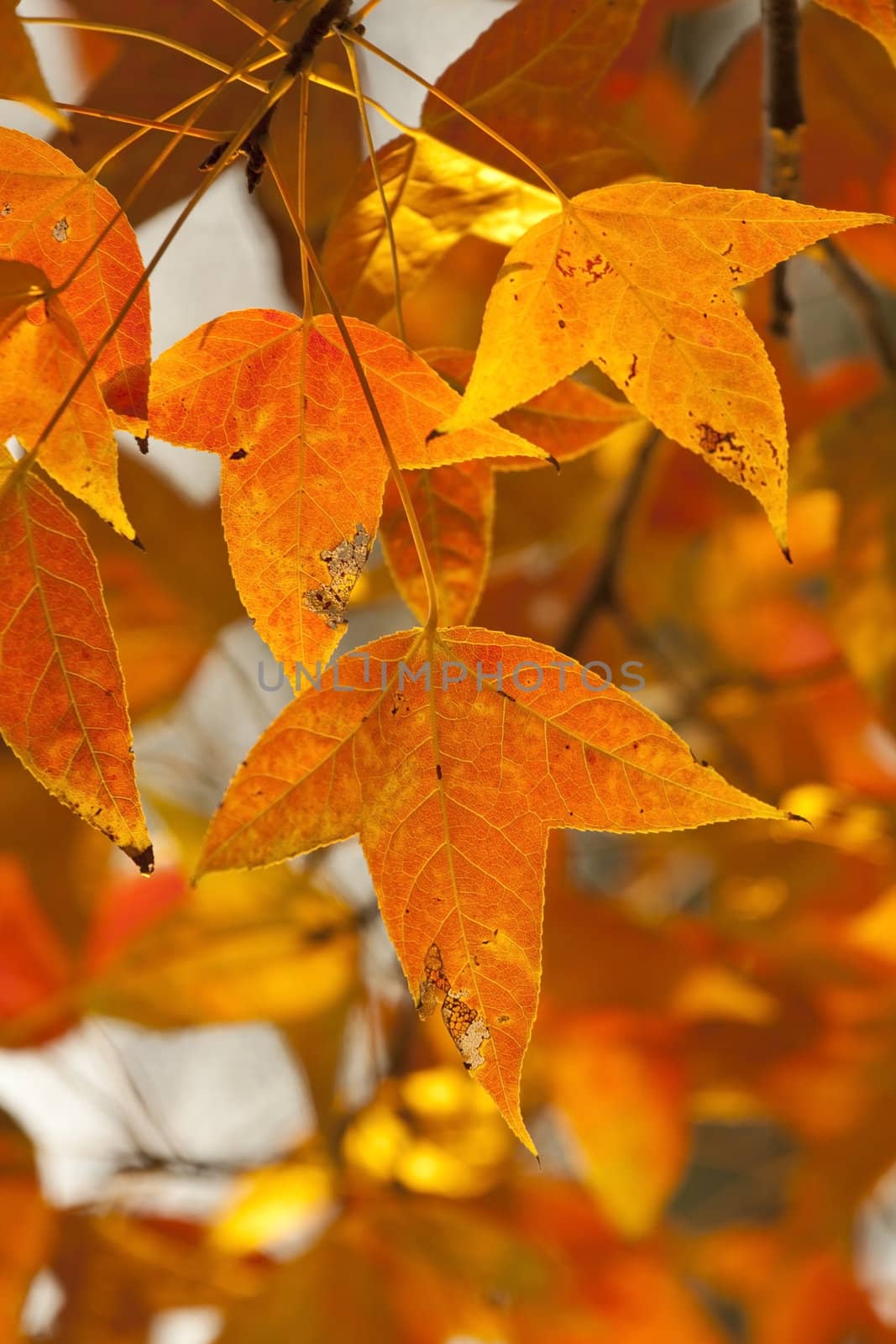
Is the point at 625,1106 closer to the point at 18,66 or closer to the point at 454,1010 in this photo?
the point at 454,1010

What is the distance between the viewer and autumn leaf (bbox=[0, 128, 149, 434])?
259 mm

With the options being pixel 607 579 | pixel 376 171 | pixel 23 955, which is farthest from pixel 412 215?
pixel 23 955

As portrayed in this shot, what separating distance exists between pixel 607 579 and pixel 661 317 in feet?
1.21

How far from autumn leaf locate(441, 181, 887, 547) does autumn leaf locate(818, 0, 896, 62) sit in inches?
1.8

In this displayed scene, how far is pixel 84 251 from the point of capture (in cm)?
27

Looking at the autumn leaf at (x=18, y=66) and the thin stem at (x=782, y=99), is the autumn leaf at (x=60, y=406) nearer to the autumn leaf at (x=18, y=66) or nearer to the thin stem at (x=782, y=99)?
the autumn leaf at (x=18, y=66)

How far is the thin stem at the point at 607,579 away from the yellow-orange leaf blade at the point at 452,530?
10.2 inches

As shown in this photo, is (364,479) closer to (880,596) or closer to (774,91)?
(774,91)

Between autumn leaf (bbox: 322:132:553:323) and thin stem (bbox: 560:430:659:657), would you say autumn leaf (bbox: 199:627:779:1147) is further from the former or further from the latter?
thin stem (bbox: 560:430:659:657)

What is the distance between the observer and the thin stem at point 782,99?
0.31 m

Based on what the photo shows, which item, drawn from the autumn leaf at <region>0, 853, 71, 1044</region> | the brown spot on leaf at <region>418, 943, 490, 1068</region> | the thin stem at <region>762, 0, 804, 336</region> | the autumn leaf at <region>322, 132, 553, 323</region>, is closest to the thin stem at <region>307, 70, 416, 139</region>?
Result: the autumn leaf at <region>322, 132, 553, 323</region>

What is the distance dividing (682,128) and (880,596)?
381 millimetres

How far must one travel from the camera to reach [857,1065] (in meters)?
0.71

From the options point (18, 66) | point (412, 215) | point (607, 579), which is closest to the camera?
point (18, 66)
